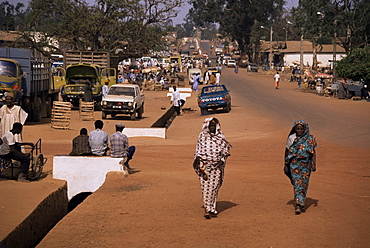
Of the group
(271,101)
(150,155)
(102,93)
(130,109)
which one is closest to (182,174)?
(150,155)

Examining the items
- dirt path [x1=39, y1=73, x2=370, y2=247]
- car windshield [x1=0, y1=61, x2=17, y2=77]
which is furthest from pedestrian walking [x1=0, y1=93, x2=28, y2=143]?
car windshield [x1=0, y1=61, x2=17, y2=77]

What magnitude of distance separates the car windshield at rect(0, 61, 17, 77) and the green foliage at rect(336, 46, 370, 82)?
26.7 m

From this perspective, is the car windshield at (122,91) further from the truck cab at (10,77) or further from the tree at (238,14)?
the tree at (238,14)

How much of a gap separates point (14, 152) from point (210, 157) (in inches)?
193

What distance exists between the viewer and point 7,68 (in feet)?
75.2

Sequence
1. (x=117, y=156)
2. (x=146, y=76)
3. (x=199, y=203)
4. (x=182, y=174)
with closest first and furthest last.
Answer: (x=199, y=203) → (x=117, y=156) → (x=182, y=174) → (x=146, y=76)

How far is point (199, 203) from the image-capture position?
10.6 metres

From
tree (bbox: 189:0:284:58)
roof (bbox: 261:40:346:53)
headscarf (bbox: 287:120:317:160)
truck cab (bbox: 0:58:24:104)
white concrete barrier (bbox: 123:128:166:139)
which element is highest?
tree (bbox: 189:0:284:58)

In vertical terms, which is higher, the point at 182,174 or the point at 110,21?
the point at 110,21

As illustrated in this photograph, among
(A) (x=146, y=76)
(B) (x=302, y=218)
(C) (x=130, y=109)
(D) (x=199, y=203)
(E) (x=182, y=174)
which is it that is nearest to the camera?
(B) (x=302, y=218)

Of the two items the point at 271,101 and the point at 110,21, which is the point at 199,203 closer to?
the point at 271,101

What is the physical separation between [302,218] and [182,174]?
5.19 m

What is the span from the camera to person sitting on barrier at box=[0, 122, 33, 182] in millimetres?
12023

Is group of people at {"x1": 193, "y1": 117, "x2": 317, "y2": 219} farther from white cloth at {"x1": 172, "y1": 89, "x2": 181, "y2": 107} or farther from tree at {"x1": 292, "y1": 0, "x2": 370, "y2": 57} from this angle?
tree at {"x1": 292, "y1": 0, "x2": 370, "y2": 57}
